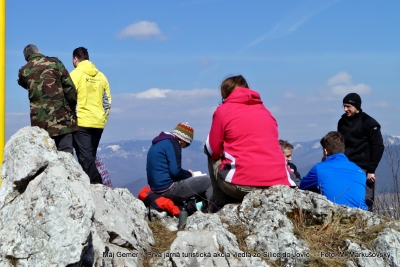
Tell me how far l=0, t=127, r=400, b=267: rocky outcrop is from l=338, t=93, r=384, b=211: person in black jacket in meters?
3.14

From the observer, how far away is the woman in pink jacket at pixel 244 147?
702 centimetres

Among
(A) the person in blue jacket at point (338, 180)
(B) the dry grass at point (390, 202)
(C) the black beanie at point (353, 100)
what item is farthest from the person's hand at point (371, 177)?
(A) the person in blue jacket at point (338, 180)

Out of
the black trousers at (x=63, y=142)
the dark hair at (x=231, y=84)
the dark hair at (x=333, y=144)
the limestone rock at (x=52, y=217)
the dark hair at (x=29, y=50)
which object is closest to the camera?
the limestone rock at (x=52, y=217)

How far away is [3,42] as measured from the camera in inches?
241

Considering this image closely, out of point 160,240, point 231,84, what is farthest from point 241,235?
point 231,84

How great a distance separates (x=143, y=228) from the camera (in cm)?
632

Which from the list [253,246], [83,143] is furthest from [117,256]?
[83,143]

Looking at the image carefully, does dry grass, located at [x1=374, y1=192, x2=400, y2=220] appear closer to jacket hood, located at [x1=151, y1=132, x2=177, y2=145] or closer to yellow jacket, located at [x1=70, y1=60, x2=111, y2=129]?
jacket hood, located at [x1=151, y1=132, x2=177, y2=145]

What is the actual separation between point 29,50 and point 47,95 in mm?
967

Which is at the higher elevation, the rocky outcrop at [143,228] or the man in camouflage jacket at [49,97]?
the man in camouflage jacket at [49,97]

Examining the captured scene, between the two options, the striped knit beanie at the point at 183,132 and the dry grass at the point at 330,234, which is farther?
the striped knit beanie at the point at 183,132

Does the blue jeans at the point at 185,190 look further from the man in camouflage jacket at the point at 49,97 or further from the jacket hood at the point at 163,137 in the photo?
the man in camouflage jacket at the point at 49,97

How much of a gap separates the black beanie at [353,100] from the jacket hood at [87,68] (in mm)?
4506

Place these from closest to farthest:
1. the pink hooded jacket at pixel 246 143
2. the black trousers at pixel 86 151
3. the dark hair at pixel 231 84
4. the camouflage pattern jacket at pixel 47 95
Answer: the pink hooded jacket at pixel 246 143
the dark hair at pixel 231 84
the camouflage pattern jacket at pixel 47 95
the black trousers at pixel 86 151
